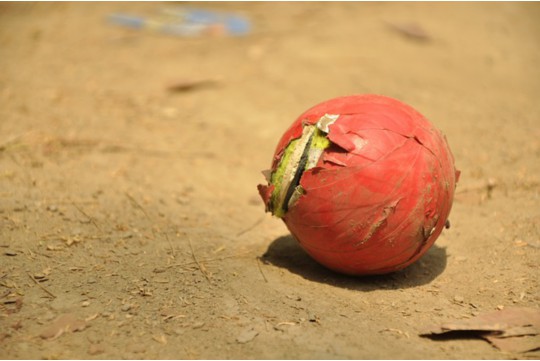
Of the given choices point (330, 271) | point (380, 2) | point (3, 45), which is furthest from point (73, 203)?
point (380, 2)

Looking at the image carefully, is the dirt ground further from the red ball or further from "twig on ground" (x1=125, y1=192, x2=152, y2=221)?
the red ball

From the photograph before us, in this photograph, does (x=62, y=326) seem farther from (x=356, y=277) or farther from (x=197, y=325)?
(x=356, y=277)

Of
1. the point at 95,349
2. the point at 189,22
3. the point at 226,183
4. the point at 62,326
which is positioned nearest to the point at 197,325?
the point at 95,349

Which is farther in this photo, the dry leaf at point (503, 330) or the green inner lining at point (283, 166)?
the green inner lining at point (283, 166)

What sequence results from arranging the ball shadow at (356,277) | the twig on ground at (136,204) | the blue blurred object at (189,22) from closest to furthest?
1. the ball shadow at (356,277)
2. the twig on ground at (136,204)
3. the blue blurred object at (189,22)

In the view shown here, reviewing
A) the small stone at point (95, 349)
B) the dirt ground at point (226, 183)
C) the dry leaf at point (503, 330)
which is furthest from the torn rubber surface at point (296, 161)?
the small stone at point (95, 349)

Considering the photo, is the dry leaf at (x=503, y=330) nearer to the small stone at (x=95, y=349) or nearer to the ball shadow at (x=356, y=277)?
the ball shadow at (x=356, y=277)

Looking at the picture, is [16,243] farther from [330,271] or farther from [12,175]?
[330,271]
